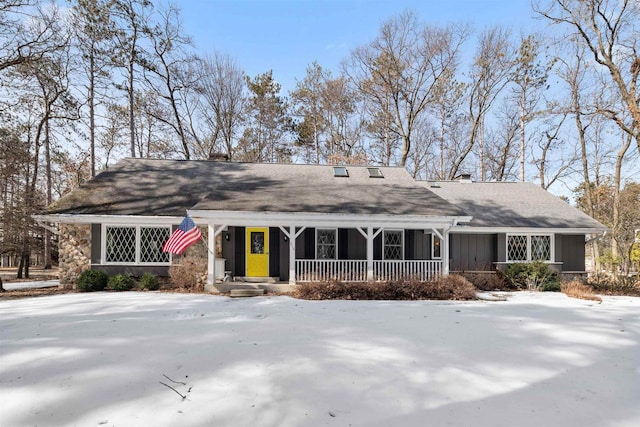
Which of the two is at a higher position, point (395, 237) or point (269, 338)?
point (395, 237)

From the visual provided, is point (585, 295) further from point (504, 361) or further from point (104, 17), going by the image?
point (104, 17)

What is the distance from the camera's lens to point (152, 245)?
11711 millimetres

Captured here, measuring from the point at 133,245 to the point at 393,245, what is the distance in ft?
29.6

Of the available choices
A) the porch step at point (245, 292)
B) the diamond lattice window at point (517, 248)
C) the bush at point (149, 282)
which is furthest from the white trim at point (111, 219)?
the diamond lattice window at point (517, 248)

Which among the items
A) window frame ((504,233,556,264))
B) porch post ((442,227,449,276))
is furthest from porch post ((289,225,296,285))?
window frame ((504,233,556,264))

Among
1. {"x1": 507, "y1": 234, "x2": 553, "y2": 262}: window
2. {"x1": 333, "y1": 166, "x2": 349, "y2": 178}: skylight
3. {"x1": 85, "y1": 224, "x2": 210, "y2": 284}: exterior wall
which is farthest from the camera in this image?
{"x1": 333, "y1": 166, "x2": 349, "y2": 178}: skylight

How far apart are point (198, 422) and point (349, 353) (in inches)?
92.2

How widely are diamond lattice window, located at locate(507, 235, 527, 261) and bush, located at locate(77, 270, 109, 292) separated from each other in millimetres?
14364

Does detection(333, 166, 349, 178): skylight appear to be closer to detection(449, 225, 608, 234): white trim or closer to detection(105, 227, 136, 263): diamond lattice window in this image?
detection(449, 225, 608, 234): white trim

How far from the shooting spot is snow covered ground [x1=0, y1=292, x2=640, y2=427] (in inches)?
125

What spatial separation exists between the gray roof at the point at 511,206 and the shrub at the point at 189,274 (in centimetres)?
981

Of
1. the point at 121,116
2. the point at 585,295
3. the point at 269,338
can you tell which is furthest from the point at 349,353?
A: the point at 121,116

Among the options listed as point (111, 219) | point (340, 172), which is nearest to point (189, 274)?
point (111, 219)

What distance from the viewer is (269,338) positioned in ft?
17.9
